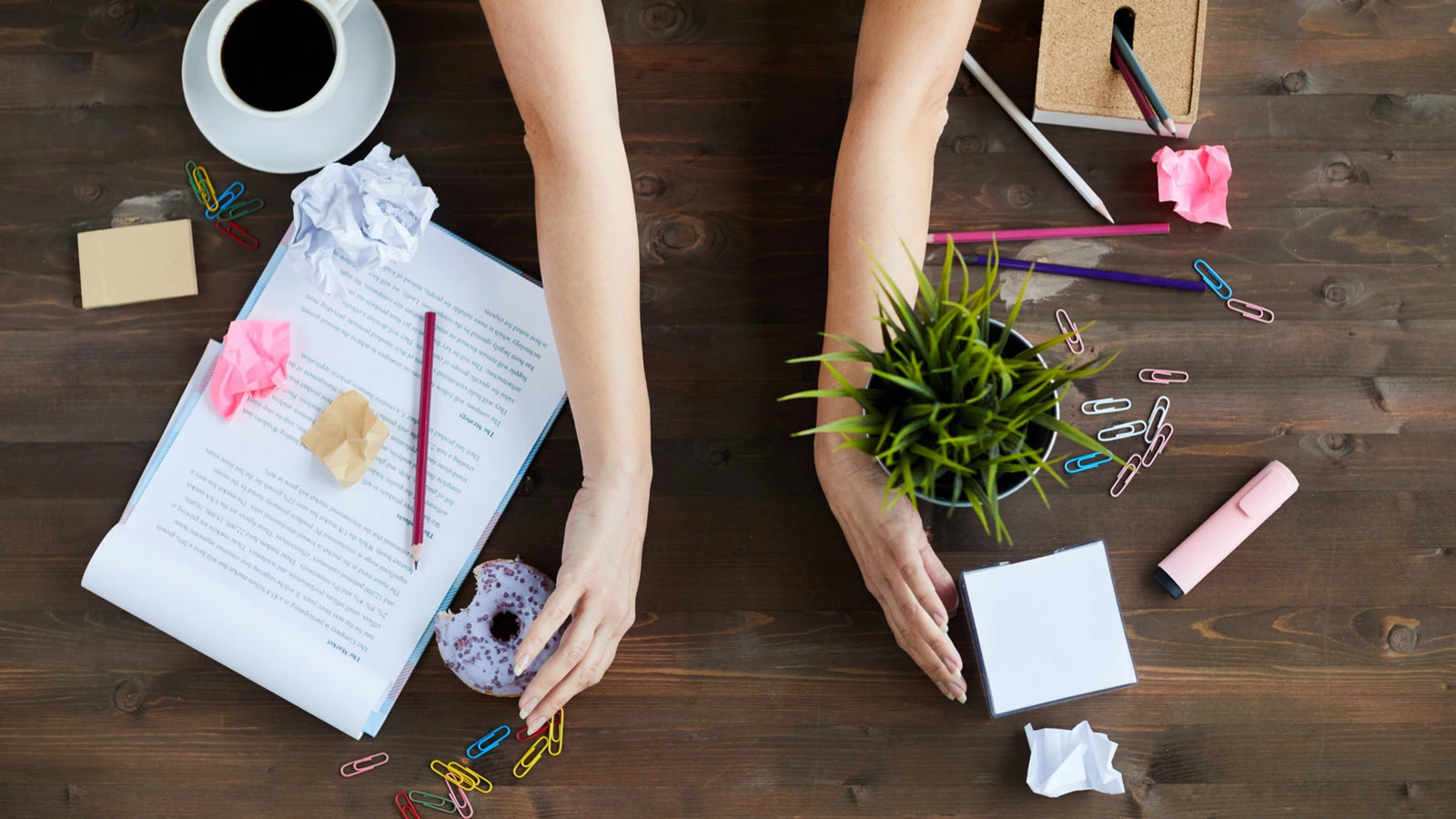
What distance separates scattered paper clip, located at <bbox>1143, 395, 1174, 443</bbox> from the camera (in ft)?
2.94

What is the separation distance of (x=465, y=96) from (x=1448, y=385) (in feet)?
3.37

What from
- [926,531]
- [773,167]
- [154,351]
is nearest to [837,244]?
[773,167]

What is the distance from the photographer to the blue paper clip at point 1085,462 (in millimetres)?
885

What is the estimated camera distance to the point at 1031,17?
95 cm

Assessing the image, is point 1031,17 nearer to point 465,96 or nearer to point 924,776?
point 465,96

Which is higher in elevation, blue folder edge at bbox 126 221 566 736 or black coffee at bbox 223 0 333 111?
black coffee at bbox 223 0 333 111

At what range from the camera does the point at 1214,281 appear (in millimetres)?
914

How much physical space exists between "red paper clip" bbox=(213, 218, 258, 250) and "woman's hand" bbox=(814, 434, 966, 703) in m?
0.61

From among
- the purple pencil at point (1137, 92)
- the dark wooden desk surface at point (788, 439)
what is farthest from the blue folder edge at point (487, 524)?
the purple pencil at point (1137, 92)

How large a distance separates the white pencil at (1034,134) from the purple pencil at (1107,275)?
0.20ft

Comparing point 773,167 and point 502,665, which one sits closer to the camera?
point 502,665

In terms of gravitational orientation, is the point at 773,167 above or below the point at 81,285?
above

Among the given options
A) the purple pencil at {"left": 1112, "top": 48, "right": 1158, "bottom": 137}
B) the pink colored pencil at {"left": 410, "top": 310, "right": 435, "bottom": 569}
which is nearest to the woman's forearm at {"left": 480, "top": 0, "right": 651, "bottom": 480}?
the pink colored pencil at {"left": 410, "top": 310, "right": 435, "bottom": 569}

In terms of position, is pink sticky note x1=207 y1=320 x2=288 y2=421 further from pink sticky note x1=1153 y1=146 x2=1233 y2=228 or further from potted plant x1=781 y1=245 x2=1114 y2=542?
pink sticky note x1=1153 y1=146 x2=1233 y2=228
